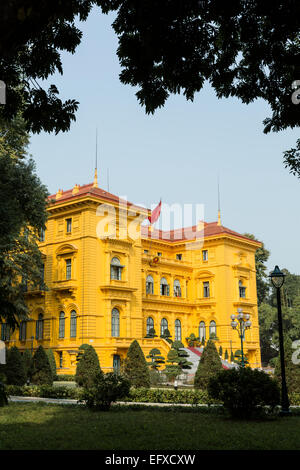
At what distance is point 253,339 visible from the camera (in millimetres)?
53562

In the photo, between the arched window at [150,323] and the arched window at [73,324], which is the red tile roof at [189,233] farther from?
the arched window at [73,324]

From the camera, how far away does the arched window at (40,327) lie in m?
41.0

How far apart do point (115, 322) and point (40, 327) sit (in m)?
6.68

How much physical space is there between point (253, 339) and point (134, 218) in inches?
828

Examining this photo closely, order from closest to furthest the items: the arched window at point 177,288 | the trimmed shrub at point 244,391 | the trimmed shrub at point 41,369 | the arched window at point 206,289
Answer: the trimmed shrub at point 244,391 → the trimmed shrub at point 41,369 → the arched window at point 177,288 → the arched window at point 206,289

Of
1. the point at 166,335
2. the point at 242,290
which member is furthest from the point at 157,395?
the point at 242,290

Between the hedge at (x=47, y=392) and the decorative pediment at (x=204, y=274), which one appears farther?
the decorative pediment at (x=204, y=274)

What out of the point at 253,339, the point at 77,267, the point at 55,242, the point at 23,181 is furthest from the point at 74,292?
the point at 253,339

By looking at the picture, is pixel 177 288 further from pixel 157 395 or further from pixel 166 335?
pixel 157 395

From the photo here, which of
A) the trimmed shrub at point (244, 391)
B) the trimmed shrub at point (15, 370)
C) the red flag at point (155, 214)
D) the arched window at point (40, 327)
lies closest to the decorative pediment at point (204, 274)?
the red flag at point (155, 214)

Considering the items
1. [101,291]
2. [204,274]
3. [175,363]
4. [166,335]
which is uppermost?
[204,274]

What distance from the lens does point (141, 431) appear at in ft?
33.9

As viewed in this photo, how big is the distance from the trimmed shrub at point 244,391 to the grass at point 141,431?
0.43m
